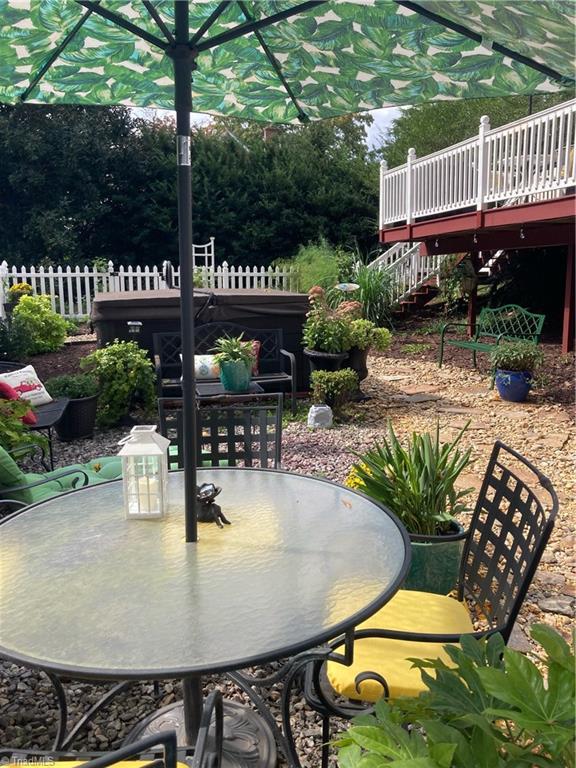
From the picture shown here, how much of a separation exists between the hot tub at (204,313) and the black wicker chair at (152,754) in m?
5.46

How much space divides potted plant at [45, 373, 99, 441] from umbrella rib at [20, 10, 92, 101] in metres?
3.21

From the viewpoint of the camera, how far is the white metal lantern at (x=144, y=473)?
1.83 metres

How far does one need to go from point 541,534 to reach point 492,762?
0.75 meters

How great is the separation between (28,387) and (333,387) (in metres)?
2.84

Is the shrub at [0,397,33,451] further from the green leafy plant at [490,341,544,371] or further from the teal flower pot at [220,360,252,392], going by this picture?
the green leafy plant at [490,341,544,371]

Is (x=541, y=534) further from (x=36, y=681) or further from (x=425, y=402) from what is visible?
(x=425, y=402)

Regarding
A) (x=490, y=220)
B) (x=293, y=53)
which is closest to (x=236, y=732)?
(x=293, y=53)

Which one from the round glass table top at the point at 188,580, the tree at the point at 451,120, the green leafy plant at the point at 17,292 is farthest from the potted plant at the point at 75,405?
the tree at the point at 451,120

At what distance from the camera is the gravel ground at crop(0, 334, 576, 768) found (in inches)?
87.7

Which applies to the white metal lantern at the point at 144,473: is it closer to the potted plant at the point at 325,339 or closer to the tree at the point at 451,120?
the potted plant at the point at 325,339

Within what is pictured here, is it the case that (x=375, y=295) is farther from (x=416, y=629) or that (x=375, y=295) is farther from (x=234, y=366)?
(x=416, y=629)

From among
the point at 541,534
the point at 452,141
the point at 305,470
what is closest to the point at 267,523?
the point at 541,534

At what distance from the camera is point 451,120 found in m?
19.5

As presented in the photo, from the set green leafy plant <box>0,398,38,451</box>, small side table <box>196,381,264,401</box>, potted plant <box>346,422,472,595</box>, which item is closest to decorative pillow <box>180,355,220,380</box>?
small side table <box>196,381,264,401</box>
